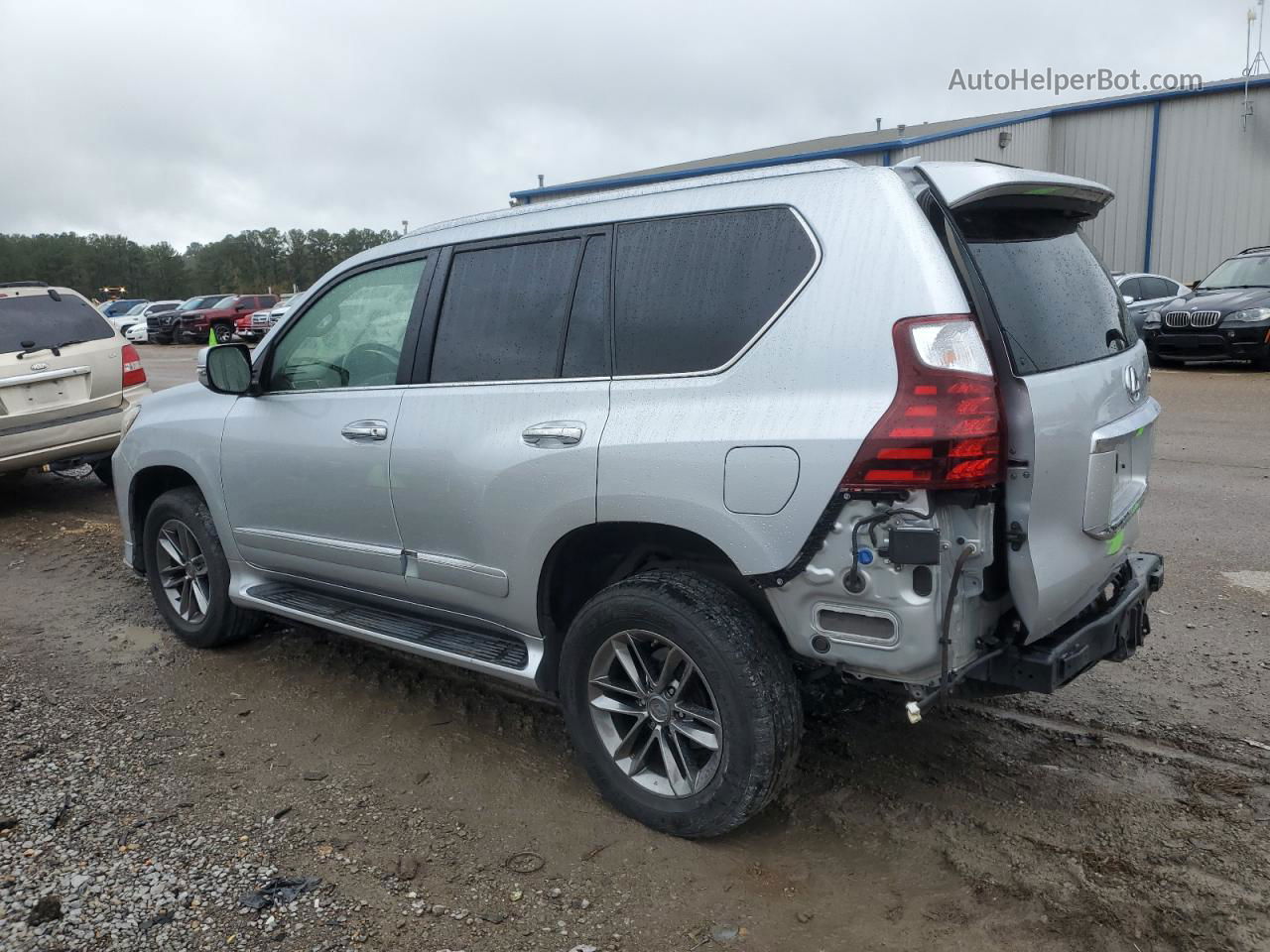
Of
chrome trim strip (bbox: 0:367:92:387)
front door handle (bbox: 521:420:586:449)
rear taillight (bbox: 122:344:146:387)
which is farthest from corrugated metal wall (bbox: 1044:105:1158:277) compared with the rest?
front door handle (bbox: 521:420:586:449)

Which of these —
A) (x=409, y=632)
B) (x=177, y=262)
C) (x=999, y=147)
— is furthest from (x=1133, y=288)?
(x=177, y=262)

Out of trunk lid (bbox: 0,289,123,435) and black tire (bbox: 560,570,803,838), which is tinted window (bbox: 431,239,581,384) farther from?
trunk lid (bbox: 0,289,123,435)

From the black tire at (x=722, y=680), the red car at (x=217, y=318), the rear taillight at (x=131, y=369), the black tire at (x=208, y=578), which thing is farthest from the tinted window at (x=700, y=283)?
the red car at (x=217, y=318)

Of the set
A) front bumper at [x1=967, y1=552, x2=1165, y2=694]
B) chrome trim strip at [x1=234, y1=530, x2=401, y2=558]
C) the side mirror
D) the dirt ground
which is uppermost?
the side mirror

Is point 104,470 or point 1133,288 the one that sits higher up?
point 1133,288

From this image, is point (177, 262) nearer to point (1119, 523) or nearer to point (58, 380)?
point (58, 380)

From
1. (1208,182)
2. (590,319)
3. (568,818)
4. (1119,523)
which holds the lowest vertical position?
(568,818)

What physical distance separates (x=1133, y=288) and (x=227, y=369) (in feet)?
56.0

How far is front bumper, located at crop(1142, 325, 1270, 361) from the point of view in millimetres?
14195

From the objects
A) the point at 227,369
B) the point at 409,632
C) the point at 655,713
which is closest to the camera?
the point at 655,713

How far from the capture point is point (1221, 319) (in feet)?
47.4

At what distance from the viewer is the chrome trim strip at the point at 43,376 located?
7.78 meters

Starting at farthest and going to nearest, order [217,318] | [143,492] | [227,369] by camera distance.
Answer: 1. [217,318]
2. [143,492]
3. [227,369]

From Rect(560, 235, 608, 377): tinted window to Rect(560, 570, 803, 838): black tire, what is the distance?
2.37ft
